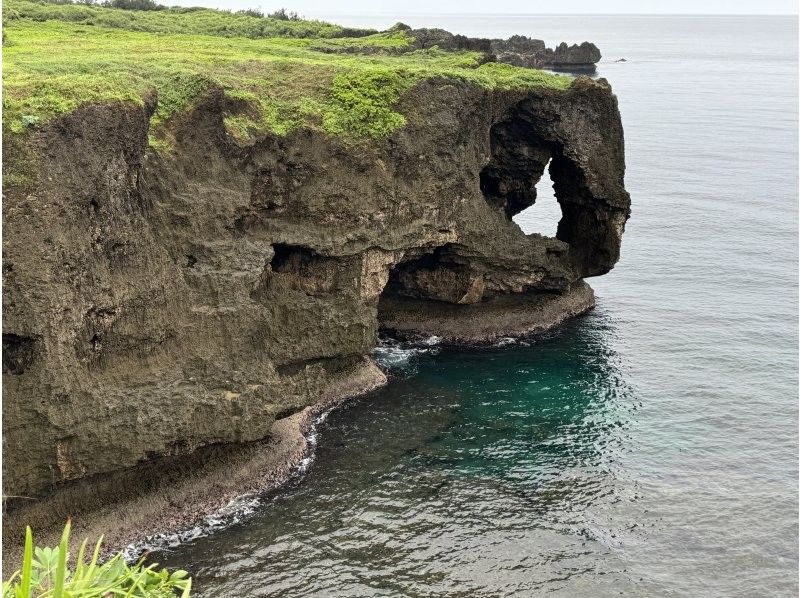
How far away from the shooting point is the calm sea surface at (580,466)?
26094 millimetres

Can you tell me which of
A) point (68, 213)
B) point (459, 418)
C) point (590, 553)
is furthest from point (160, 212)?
point (590, 553)

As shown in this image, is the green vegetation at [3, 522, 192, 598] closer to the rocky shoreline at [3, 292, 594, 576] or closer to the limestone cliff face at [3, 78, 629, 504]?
the rocky shoreline at [3, 292, 594, 576]

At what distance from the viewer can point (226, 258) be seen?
30.8 meters

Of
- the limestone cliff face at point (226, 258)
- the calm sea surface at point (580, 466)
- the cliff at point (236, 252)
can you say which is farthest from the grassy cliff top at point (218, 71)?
the calm sea surface at point (580, 466)

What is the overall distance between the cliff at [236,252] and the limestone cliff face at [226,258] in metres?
0.07

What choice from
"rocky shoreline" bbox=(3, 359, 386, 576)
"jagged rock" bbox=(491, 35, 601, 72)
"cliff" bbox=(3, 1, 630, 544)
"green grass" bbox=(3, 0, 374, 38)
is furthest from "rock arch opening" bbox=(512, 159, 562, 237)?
"jagged rock" bbox=(491, 35, 601, 72)

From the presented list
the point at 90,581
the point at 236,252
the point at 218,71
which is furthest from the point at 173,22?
the point at 90,581

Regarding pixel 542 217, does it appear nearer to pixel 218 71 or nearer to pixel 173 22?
pixel 173 22

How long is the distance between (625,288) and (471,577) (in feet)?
100

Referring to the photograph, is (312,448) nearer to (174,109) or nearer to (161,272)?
(161,272)

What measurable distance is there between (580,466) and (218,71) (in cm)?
2124

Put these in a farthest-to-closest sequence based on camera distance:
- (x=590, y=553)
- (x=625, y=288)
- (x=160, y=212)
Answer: (x=625, y=288), (x=160, y=212), (x=590, y=553)

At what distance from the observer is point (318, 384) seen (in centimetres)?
3403

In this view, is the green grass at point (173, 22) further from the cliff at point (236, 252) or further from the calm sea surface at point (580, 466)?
the calm sea surface at point (580, 466)
